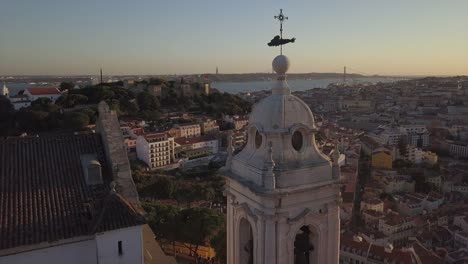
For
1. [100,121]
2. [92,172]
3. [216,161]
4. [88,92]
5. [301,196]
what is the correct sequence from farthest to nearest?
[88,92] < [216,161] < [100,121] < [92,172] < [301,196]

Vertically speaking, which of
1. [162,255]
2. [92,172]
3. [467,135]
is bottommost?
[467,135]

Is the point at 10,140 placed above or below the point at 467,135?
above

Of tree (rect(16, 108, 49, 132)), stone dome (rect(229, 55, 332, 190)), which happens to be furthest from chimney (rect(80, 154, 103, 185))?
tree (rect(16, 108, 49, 132))

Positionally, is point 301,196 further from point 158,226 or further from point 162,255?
point 158,226

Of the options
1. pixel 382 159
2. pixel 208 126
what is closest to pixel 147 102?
pixel 208 126

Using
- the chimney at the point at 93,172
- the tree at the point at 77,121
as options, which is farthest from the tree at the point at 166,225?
the tree at the point at 77,121

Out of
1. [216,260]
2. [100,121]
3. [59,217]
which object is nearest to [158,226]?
[216,260]
